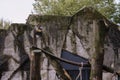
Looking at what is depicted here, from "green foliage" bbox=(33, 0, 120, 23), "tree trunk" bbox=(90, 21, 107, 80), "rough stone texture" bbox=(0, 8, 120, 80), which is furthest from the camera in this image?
"green foliage" bbox=(33, 0, 120, 23)

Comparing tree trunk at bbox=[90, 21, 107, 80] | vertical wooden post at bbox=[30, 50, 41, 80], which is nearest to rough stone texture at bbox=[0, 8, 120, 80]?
vertical wooden post at bbox=[30, 50, 41, 80]

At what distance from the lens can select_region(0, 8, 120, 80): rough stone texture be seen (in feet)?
28.7

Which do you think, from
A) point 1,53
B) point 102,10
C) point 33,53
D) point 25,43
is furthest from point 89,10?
point 102,10

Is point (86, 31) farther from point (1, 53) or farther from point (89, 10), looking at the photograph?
point (1, 53)

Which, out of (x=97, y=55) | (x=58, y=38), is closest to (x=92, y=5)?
(x=58, y=38)

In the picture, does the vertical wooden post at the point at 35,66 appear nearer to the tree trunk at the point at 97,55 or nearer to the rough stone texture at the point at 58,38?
the tree trunk at the point at 97,55

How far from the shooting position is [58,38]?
880 centimetres

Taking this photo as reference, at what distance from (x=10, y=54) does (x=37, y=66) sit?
391 cm

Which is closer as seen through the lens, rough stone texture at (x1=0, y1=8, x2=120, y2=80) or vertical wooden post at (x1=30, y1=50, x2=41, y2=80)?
vertical wooden post at (x1=30, y1=50, x2=41, y2=80)

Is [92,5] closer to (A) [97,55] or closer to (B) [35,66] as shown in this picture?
(B) [35,66]

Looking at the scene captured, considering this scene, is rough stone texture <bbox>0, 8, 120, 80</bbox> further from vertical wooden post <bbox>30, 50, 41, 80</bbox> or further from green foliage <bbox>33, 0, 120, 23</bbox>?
green foliage <bbox>33, 0, 120, 23</bbox>

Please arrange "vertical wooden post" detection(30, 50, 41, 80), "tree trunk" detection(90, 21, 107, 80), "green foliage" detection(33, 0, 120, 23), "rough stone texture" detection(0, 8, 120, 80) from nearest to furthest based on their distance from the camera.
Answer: "tree trunk" detection(90, 21, 107, 80) → "vertical wooden post" detection(30, 50, 41, 80) → "rough stone texture" detection(0, 8, 120, 80) → "green foliage" detection(33, 0, 120, 23)

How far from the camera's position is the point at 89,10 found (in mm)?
8766

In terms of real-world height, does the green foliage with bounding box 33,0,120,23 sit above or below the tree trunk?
above
